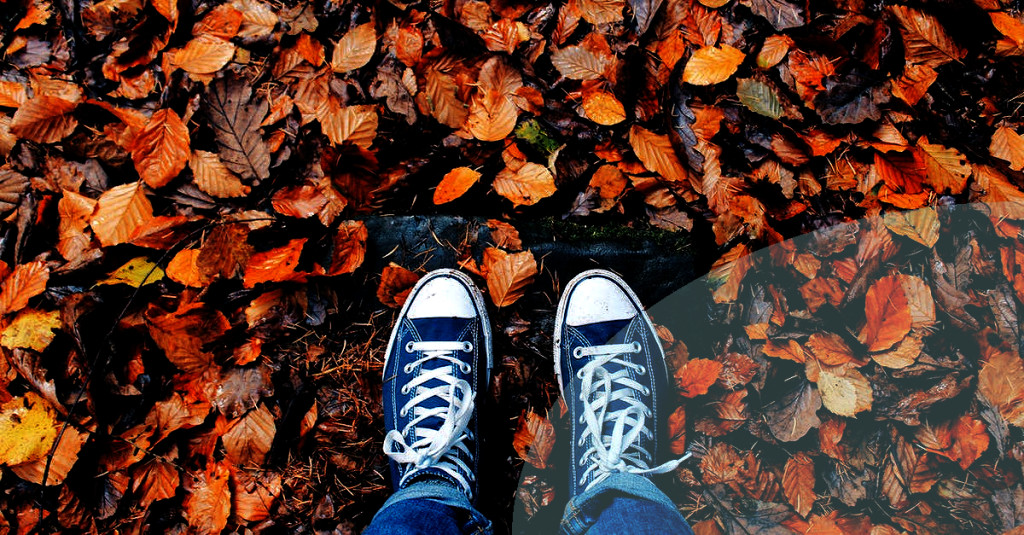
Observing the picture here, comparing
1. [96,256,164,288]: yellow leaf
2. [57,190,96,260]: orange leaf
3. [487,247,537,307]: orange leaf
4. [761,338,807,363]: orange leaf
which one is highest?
[57,190,96,260]: orange leaf

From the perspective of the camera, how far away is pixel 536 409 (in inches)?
61.7

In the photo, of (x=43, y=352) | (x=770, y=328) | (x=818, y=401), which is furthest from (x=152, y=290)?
(x=818, y=401)

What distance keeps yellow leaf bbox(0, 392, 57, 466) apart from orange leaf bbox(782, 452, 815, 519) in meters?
2.06

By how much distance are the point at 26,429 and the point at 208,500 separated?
0.52 meters

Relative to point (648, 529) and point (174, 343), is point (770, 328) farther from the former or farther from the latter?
point (174, 343)

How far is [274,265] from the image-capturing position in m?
1.42

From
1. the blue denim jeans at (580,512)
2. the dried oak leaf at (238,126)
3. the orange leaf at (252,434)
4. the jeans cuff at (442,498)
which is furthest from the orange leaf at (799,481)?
the dried oak leaf at (238,126)

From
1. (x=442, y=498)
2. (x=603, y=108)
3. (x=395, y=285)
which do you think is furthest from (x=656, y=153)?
(x=442, y=498)

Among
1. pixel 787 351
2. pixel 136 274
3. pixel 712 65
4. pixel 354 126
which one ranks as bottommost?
pixel 787 351

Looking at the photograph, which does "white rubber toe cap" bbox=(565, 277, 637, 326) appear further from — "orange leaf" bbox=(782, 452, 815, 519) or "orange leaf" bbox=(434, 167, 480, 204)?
"orange leaf" bbox=(782, 452, 815, 519)

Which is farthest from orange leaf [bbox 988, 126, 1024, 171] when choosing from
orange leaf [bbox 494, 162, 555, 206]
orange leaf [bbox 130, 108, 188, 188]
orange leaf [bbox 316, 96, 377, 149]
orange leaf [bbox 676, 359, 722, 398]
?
orange leaf [bbox 130, 108, 188, 188]

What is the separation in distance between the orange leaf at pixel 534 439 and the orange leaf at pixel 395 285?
0.55 metres

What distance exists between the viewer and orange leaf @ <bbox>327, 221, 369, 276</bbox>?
57.3 inches

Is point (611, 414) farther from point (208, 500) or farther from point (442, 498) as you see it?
point (208, 500)
